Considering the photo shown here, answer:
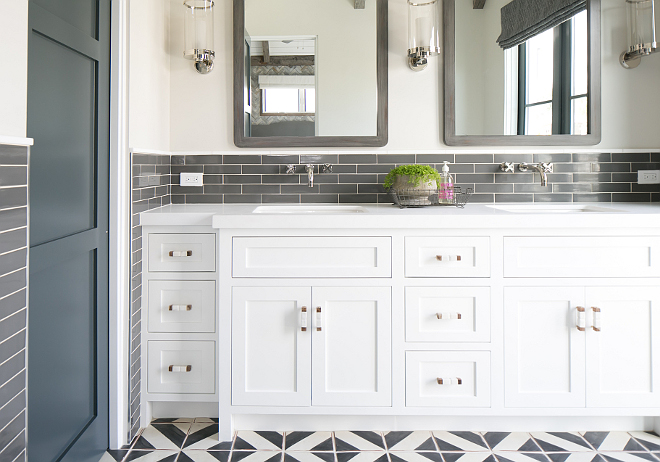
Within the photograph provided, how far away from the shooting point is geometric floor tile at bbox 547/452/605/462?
1.94m

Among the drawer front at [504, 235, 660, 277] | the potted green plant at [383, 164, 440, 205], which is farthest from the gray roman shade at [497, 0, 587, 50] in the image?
the drawer front at [504, 235, 660, 277]

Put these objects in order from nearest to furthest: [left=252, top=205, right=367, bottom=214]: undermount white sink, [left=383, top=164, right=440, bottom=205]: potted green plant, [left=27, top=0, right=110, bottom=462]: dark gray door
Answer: [left=27, top=0, right=110, bottom=462]: dark gray door → [left=383, top=164, right=440, bottom=205]: potted green plant → [left=252, top=205, right=367, bottom=214]: undermount white sink

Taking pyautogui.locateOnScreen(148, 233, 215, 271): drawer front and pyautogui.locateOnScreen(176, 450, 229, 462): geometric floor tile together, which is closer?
pyautogui.locateOnScreen(176, 450, 229, 462): geometric floor tile

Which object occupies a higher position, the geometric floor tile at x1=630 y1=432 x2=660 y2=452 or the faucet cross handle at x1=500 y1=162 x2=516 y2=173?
the faucet cross handle at x1=500 y1=162 x2=516 y2=173

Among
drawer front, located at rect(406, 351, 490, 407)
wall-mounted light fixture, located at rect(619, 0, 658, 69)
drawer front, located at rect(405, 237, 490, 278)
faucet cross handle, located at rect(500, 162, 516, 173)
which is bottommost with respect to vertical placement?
drawer front, located at rect(406, 351, 490, 407)

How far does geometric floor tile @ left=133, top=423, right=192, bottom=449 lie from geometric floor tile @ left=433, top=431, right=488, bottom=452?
107 centimetres

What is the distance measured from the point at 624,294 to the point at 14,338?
2.11 meters

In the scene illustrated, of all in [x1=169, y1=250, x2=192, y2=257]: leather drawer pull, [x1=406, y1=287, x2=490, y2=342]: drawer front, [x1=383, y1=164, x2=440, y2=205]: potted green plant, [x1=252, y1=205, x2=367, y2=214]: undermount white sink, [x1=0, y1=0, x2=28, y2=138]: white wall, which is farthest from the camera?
[x1=252, y1=205, x2=367, y2=214]: undermount white sink

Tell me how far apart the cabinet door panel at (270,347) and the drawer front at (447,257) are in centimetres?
45

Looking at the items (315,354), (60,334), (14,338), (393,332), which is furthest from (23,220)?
(393,332)

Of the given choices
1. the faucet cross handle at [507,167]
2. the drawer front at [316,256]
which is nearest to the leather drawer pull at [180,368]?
the drawer front at [316,256]

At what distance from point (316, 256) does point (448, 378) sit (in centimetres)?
73

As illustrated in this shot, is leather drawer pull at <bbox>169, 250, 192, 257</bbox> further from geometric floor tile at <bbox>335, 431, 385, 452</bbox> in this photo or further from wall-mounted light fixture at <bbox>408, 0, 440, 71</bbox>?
wall-mounted light fixture at <bbox>408, 0, 440, 71</bbox>

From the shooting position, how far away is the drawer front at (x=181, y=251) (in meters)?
2.19
